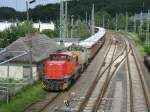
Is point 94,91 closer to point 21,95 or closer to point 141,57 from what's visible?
point 21,95

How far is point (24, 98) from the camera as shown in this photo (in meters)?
33.2

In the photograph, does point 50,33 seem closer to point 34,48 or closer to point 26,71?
point 34,48

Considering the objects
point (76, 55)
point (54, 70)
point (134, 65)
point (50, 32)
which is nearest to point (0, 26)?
point (50, 32)

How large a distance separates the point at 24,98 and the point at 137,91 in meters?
10.5

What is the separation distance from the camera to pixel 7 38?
74938mm

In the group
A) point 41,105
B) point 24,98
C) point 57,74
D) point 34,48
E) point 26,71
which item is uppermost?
point 34,48

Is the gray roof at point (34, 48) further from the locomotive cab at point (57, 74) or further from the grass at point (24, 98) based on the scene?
the locomotive cab at point (57, 74)

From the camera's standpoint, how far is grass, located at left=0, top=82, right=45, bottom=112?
29312 mm

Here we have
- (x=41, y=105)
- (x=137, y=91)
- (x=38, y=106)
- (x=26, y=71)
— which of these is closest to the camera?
(x=38, y=106)

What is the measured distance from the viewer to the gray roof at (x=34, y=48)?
43.4 metres

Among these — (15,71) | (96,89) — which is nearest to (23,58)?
(15,71)

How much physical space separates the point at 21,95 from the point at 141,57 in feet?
132

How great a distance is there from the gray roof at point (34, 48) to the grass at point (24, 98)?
3803 millimetres

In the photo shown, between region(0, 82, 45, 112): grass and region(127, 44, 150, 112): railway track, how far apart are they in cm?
705
